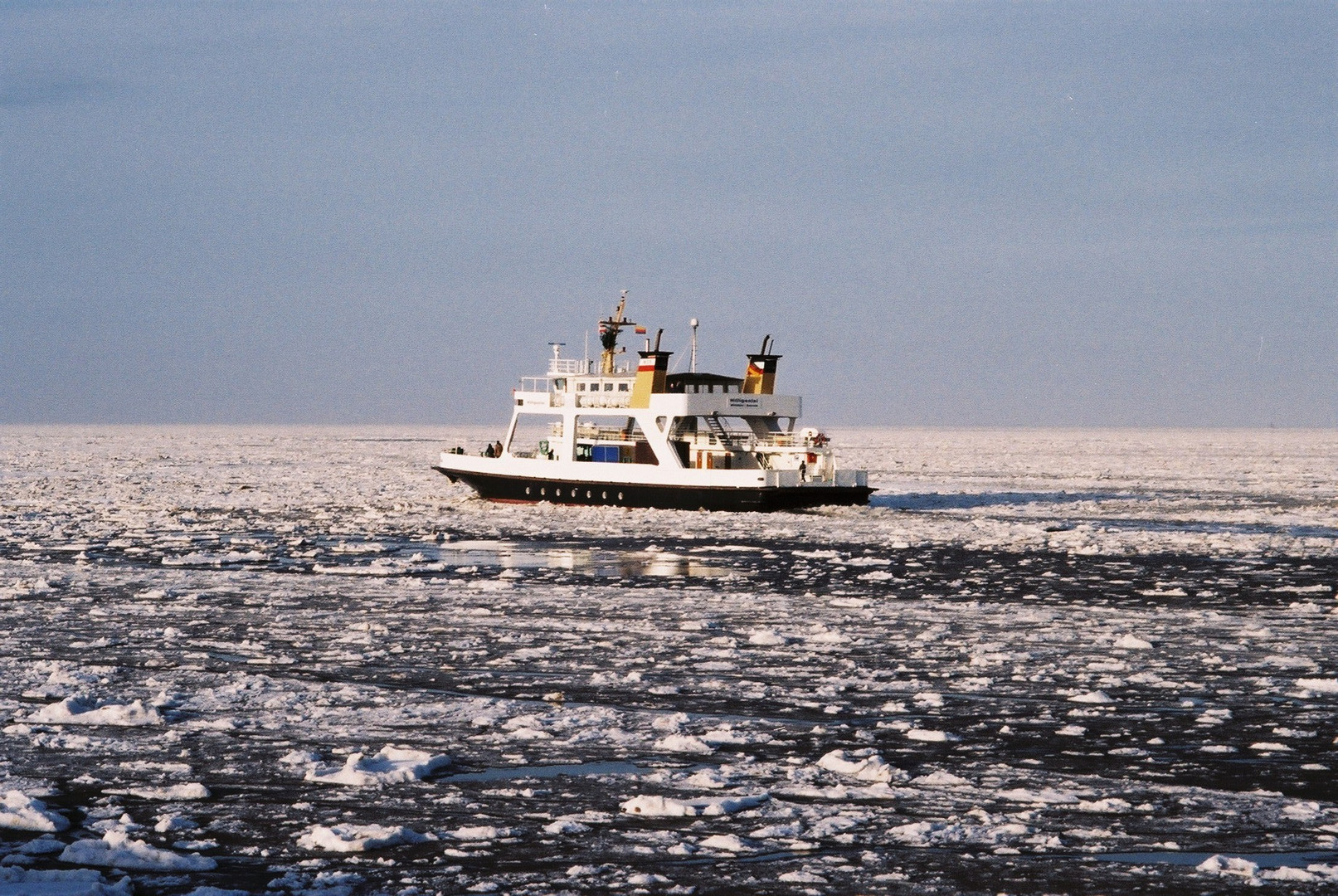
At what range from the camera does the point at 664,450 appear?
34.4 m

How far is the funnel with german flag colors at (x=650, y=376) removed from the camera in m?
34.9

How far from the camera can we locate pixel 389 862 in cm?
698

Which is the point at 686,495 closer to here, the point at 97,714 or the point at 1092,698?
the point at 1092,698

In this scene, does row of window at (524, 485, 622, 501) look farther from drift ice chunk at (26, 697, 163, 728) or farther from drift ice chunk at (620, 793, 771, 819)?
drift ice chunk at (620, 793, 771, 819)

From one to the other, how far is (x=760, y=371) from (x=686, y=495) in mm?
4981

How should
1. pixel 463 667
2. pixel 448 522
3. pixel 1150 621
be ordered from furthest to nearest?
pixel 448 522 → pixel 1150 621 → pixel 463 667

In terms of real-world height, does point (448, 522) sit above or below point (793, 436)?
below

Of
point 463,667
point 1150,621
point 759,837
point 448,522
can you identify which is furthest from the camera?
point 448,522

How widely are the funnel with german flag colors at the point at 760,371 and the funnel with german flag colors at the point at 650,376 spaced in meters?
2.90

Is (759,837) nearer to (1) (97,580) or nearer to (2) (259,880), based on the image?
(2) (259,880)

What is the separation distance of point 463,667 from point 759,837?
17.6ft

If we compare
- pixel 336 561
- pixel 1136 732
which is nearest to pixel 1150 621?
pixel 1136 732

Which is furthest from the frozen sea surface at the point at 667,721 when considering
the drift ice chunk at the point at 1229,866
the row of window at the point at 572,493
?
the row of window at the point at 572,493

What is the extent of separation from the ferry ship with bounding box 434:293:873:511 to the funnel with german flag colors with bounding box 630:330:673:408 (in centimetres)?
3
